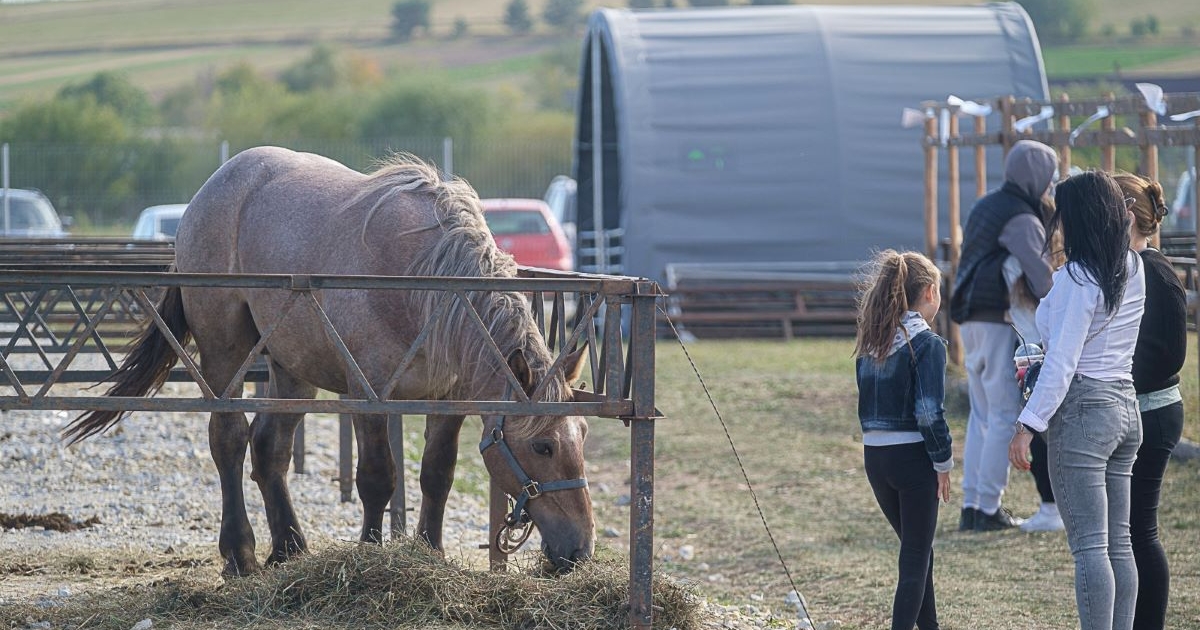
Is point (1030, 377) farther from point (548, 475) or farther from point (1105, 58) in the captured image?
point (1105, 58)

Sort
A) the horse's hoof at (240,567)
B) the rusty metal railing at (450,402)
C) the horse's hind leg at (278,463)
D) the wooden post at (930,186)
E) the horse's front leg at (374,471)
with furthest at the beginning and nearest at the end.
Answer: the wooden post at (930,186) → the horse's hind leg at (278,463) → the horse's hoof at (240,567) → the horse's front leg at (374,471) → the rusty metal railing at (450,402)

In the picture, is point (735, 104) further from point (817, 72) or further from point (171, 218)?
point (171, 218)

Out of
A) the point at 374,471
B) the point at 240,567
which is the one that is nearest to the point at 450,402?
the point at 374,471

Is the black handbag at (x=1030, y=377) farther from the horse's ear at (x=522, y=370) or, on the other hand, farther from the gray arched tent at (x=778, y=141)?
the gray arched tent at (x=778, y=141)

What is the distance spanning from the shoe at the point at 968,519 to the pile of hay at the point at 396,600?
273 cm

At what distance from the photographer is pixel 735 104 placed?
701 inches

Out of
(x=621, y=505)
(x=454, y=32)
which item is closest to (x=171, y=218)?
(x=621, y=505)

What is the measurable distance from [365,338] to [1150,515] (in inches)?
118

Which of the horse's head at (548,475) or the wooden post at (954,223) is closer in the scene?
the horse's head at (548,475)

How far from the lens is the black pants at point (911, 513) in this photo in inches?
175

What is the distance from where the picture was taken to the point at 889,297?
181 inches

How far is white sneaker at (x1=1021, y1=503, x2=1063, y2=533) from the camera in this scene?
672cm

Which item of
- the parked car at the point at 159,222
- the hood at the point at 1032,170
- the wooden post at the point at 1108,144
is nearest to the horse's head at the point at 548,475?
the hood at the point at 1032,170

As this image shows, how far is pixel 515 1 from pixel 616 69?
6581cm
